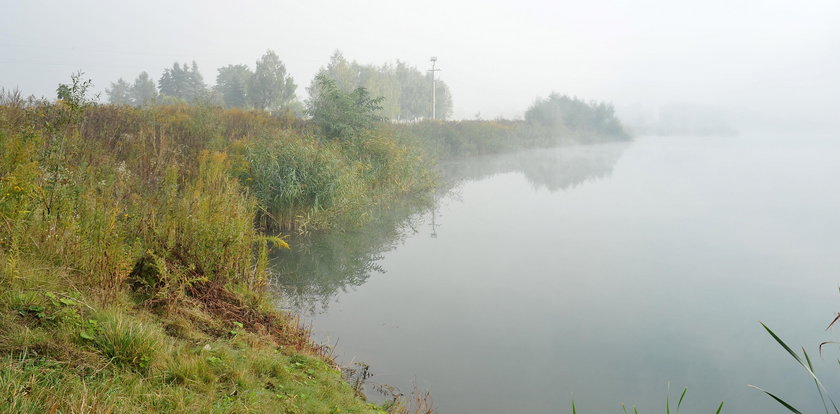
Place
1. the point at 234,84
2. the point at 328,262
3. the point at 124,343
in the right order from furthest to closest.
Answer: the point at 234,84
the point at 328,262
the point at 124,343

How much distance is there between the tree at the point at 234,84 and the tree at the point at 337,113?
31.1 meters

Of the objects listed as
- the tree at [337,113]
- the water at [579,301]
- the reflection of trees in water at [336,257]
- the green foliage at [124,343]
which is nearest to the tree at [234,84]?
the tree at [337,113]

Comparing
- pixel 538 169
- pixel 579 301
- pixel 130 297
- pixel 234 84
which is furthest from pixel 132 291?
pixel 234 84

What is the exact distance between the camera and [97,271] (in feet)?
12.2

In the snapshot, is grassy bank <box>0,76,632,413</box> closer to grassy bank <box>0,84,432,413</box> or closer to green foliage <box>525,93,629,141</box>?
grassy bank <box>0,84,432,413</box>

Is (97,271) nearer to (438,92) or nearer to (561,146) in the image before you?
(561,146)

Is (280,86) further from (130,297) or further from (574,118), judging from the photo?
(130,297)

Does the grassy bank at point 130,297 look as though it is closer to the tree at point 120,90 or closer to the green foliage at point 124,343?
the green foliage at point 124,343

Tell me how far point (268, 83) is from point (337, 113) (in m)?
35.2

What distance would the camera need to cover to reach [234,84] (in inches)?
2050

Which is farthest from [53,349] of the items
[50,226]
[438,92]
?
[438,92]

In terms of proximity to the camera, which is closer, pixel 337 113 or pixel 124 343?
pixel 124 343

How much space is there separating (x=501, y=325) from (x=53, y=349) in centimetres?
418

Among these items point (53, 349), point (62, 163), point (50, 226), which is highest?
point (62, 163)
